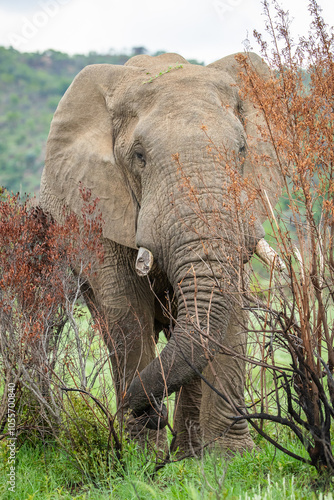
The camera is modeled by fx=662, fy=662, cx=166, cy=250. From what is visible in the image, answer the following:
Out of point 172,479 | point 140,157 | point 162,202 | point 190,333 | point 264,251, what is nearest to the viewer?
point 172,479

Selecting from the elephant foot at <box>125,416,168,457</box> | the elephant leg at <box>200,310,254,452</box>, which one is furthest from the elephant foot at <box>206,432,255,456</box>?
the elephant foot at <box>125,416,168,457</box>

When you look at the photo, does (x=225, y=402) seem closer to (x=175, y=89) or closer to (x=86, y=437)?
(x=86, y=437)

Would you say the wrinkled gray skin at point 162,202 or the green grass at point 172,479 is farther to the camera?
the wrinkled gray skin at point 162,202

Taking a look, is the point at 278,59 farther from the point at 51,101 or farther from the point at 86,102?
the point at 51,101

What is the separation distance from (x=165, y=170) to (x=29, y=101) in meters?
63.6

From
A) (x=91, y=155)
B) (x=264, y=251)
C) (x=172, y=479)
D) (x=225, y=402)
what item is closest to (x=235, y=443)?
(x=225, y=402)

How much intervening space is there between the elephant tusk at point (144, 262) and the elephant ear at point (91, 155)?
21.7 inches

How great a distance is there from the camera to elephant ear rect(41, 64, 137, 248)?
18.0 feet

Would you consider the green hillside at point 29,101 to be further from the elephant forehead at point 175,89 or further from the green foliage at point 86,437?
Result: the green foliage at point 86,437

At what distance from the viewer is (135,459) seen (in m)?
4.45

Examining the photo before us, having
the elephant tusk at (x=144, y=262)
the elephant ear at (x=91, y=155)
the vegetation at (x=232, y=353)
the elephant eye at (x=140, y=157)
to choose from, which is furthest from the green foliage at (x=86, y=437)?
the elephant eye at (x=140, y=157)

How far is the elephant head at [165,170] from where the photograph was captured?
14.4 feet

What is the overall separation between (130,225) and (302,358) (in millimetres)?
2269

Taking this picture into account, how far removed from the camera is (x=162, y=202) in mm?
4797
